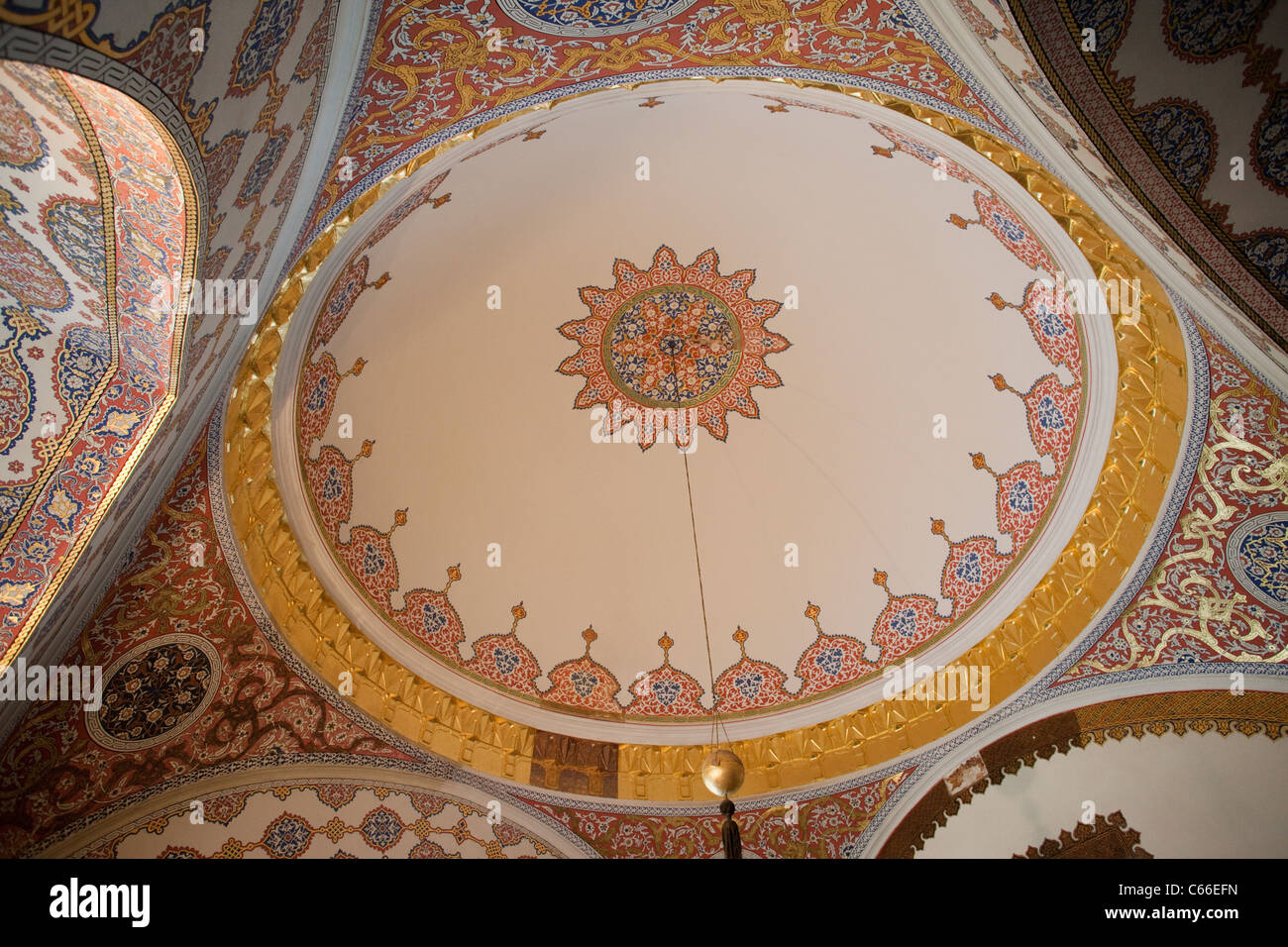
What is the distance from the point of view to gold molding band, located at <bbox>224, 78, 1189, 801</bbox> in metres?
4.36

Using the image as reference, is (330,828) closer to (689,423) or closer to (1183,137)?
(689,423)

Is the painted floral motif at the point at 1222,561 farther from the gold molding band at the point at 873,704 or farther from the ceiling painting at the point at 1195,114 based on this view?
the ceiling painting at the point at 1195,114

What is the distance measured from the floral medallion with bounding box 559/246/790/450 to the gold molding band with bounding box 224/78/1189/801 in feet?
6.63

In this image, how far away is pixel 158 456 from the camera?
4121 millimetres

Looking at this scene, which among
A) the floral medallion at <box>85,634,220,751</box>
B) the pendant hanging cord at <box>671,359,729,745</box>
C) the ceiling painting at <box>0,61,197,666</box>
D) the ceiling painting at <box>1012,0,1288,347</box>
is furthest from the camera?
the pendant hanging cord at <box>671,359,729,745</box>

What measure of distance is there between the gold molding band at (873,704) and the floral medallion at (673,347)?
2022 mm

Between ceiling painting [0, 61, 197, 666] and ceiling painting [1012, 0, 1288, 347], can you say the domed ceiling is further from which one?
ceiling painting [1012, 0, 1288, 347]

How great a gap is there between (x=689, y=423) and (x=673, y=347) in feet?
1.86

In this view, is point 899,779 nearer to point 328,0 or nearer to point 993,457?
point 993,457

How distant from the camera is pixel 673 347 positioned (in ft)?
20.6

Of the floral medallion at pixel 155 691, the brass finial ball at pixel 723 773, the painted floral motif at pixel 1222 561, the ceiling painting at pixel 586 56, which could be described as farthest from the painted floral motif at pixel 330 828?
the painted floral motif at pixel 1222 561

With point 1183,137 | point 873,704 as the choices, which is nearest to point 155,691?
point 873,704

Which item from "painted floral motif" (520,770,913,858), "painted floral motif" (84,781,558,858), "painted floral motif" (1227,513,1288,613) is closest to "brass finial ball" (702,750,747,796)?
"painted floral motif" (520,770,913,858)

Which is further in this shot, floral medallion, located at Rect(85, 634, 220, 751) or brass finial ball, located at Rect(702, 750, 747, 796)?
floral medallion, located at Rect(85, 634, 220, 751)
